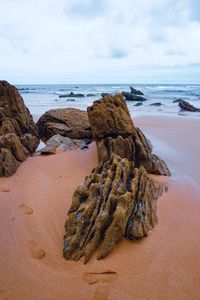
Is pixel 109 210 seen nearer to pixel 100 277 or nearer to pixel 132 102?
pixel 100 277

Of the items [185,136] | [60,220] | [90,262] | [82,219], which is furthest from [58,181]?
[185,136]

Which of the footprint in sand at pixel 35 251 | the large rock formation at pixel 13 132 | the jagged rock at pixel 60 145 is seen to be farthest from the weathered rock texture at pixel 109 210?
the jagged rock at pixel 60 145

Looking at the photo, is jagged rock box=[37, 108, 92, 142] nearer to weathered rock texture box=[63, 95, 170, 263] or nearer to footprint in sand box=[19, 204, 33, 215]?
weathered rock texture box=[63, 95, 170, 263]

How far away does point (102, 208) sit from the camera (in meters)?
3.15

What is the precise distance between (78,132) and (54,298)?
6.08 meters

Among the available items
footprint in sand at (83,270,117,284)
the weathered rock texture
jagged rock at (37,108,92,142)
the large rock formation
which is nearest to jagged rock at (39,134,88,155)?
the large rock formation

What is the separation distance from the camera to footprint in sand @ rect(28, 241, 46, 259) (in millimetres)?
2854

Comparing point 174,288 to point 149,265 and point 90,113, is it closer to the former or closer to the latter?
point 149,265

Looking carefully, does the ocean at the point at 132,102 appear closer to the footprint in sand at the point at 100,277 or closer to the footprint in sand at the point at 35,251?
the footprint in sand at the point at 35,251

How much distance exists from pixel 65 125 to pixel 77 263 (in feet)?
20.2

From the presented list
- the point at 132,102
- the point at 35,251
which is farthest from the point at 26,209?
the point at 132,102

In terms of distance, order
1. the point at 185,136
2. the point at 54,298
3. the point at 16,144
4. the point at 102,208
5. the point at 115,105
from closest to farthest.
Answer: the point at 54,298 → the point at 102,208 → the point at 16,144 → the point at 115,105 → the point at 185,136

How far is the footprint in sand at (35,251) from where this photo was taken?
285 centimetres

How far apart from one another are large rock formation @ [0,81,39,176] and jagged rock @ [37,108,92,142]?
57 centimetres
